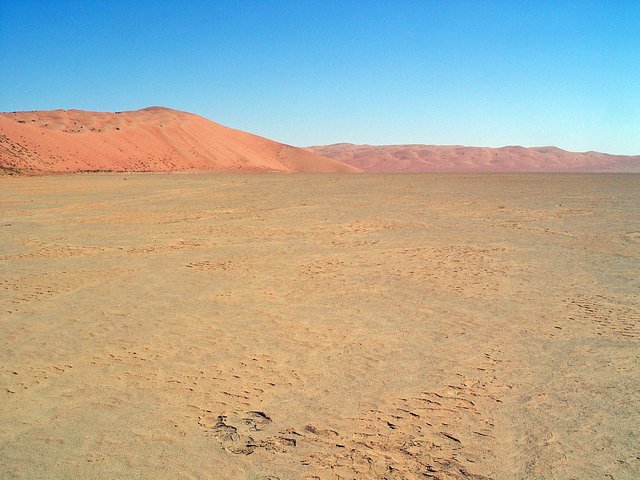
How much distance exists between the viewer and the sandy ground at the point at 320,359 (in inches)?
139

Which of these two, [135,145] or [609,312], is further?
[135,145]

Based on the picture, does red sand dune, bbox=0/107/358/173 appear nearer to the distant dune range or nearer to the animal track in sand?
the distant dune range

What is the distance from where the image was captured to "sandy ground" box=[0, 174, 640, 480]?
11.6 feet

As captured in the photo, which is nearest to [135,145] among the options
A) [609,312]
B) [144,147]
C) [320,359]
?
[144,147]

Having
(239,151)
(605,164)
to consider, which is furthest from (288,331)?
(605,164)

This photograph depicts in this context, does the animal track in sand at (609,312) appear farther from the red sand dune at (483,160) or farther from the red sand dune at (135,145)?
the red sand dune at (483,160)

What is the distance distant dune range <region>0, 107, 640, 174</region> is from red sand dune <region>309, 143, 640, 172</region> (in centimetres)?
54

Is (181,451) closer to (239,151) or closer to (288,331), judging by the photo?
(288,331)

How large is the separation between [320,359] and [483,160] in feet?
375

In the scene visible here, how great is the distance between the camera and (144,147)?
2302 inches

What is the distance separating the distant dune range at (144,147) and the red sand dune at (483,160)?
1.78ft

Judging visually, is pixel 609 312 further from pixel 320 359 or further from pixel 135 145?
pixel 135 145

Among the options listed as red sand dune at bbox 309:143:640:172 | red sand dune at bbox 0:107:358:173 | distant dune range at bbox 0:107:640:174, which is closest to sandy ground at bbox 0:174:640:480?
distant dune range at bbox 0:107:640:174

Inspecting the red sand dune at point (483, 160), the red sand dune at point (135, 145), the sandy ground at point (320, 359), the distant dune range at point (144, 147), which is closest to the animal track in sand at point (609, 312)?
the sandy ground at point (320, 359)
